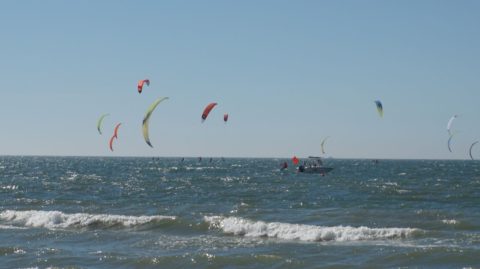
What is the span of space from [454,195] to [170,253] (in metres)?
25.7

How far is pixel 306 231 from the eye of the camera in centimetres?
2245

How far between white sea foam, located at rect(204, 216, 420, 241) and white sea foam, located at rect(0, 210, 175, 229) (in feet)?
10.4

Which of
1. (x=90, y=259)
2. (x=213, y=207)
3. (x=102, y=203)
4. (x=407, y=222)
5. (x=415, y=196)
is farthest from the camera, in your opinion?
(x=415, y=196)

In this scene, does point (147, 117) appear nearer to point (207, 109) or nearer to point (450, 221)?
point (207, 109)

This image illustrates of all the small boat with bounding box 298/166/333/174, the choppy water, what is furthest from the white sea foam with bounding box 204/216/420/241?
the small boat with bounding box 298/166/333/174

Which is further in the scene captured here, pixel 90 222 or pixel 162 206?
pixel 162 206

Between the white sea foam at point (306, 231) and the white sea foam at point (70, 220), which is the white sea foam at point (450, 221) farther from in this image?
the white sea foam at point (70, 220)

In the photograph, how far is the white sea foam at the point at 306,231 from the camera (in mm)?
21656

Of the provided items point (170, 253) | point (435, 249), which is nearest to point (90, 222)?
point (170, 253)

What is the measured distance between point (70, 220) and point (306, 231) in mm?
9735

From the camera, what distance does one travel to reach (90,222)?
26.4m

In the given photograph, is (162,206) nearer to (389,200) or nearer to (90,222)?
(90,222)

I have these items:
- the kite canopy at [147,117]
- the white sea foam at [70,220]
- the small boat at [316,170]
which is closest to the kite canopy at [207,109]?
the kite canopy at [147,117]

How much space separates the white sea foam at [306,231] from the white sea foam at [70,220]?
3.18 m
